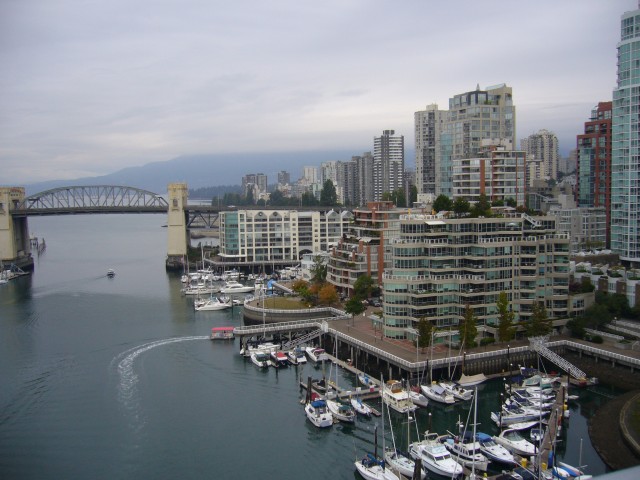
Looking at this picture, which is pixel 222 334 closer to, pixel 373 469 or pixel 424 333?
pixel 424 333

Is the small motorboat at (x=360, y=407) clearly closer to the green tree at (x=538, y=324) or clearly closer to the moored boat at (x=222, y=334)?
the green tree at (x=538, y=324)

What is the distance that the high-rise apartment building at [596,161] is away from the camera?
37625 millimetres

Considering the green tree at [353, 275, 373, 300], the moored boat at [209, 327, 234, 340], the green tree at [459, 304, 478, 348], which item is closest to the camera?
the green tree at [459, 304, 478, 348]

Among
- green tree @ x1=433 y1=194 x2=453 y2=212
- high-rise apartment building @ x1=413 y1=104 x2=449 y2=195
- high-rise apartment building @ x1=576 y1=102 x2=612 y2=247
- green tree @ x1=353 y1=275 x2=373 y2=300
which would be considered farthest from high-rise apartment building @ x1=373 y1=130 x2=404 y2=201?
green tree @ x1=433 y1=194 x2=453 y2=212

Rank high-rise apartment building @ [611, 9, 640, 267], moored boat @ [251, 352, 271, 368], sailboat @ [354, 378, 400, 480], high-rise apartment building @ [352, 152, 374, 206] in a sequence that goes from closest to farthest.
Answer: sailboat @ [354, 378, 400, 480] → moored boat @ [251, 352, 271, 368] → high-rise apartment building @ [611, 9, 640, 267] → high-rise apartment building @ [352, 152, 374, 206]

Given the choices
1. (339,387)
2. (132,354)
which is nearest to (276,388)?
(339,387)

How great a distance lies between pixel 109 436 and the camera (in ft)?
53.5

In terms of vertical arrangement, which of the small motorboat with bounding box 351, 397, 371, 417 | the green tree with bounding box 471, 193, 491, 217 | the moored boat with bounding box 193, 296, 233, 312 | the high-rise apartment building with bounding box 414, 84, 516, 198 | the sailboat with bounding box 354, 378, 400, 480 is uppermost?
the high-rise apartment building with bounding box 414, 84, 516, 198

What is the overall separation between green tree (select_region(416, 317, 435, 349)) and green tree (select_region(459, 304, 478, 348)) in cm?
99

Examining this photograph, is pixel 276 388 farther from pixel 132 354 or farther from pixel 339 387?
pixel 132 354

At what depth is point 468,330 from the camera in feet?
67.3

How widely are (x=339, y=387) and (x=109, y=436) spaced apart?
21.6ft

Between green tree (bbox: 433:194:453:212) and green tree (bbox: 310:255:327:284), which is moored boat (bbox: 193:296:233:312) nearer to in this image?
green tree (bbox: 310:255:327:284)

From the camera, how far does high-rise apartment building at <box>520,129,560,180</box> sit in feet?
253
